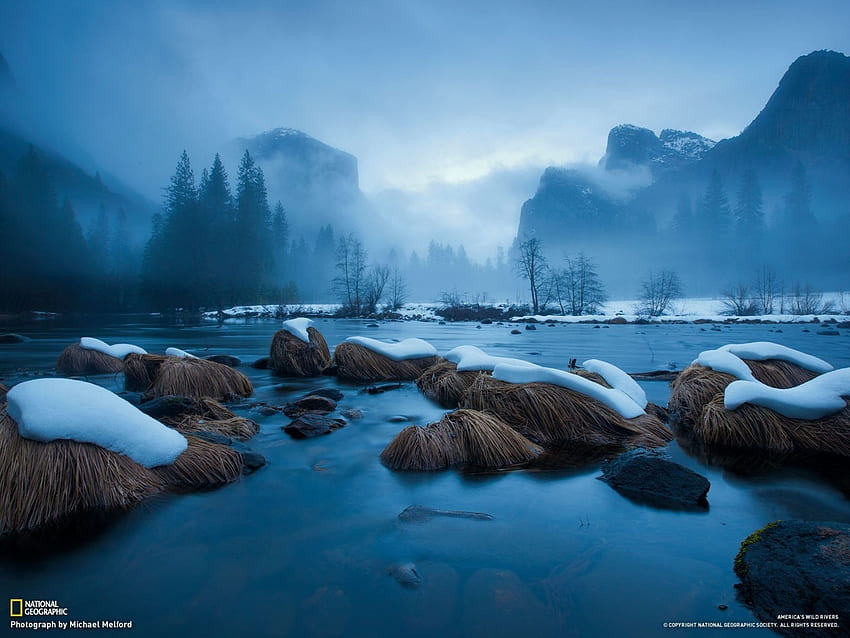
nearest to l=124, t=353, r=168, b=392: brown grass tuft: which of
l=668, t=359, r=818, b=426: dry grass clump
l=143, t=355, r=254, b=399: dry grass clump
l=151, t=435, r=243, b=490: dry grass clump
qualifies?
l=143, t=355, r=254, b=399: dry grass clump

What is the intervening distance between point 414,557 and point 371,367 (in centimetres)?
775

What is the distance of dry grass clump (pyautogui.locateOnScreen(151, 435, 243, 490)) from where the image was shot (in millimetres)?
3852

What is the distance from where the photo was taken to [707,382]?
21.1 feet

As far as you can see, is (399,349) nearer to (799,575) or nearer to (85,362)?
(85,362)

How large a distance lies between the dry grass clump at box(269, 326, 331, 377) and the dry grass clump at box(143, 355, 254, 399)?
8.78ft

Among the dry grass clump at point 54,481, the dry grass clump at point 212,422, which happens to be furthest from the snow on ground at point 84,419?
the dry grass clump at point 212,422

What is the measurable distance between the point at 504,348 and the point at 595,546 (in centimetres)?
1652

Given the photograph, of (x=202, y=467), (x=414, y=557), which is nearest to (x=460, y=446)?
(x=414, y=557)

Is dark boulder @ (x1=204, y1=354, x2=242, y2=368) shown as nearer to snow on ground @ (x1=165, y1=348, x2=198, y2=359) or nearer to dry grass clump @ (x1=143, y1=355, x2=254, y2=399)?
snow on ground @ (x1=165, y1=348, x2=198, y2=359)

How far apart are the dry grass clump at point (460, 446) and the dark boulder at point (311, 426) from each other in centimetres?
135

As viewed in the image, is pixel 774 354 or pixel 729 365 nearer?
pixel 729 365

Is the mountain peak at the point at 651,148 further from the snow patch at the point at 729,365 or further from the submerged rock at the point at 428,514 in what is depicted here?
the submerged rock at the point at 428,514

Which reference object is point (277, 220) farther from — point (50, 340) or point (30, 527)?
point (30, 527)

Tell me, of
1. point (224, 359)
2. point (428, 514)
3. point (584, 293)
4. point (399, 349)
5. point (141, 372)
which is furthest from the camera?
point (584, 293)
